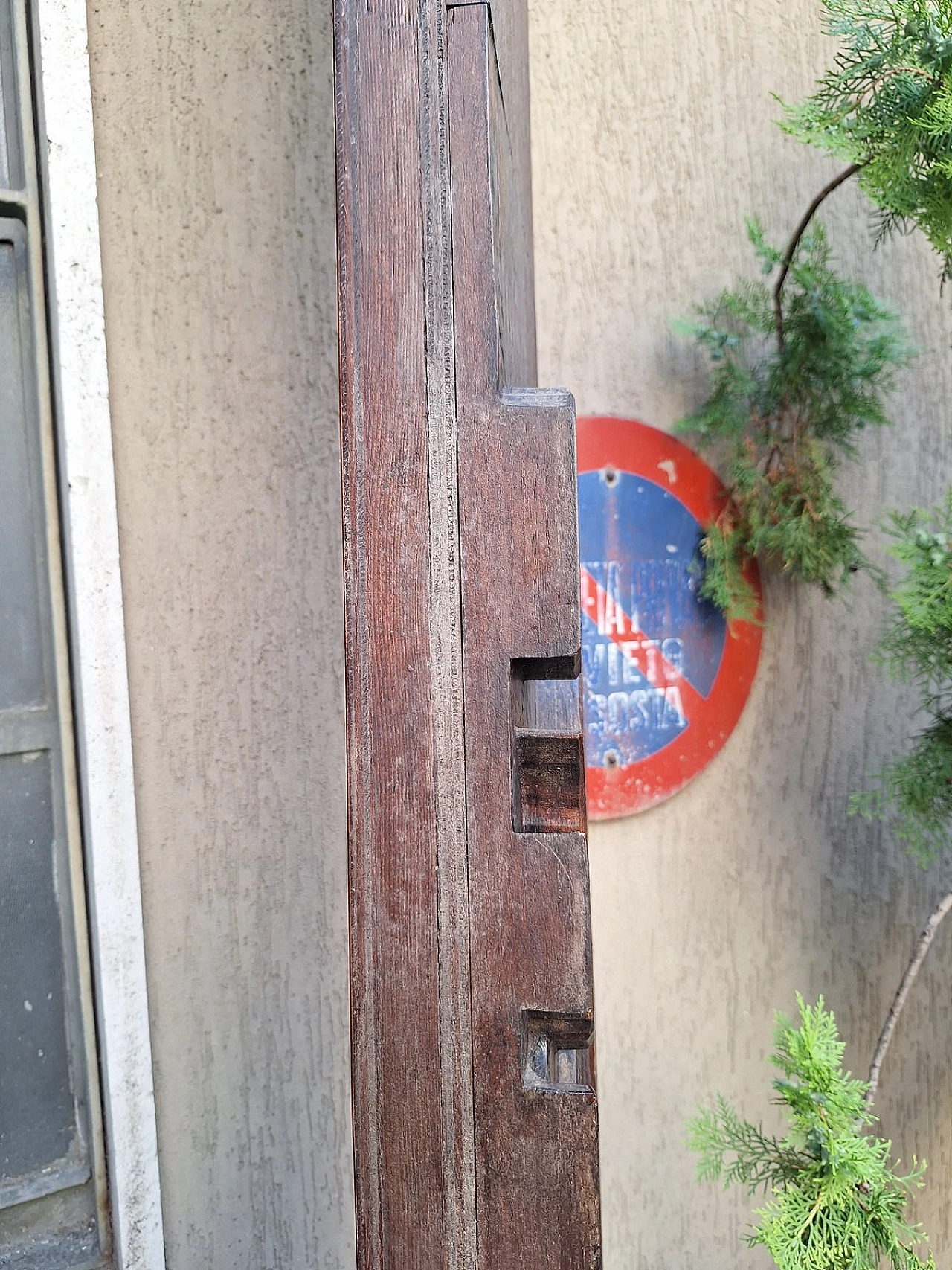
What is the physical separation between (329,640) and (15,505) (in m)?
0.49

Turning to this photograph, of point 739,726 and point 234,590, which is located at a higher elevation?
point 234,590

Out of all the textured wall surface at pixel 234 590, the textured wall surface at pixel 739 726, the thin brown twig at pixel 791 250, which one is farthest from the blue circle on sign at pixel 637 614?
the textured wall surface at pixel 234 590

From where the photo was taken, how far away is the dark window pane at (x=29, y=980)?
133cm

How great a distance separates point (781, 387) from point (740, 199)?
0.39 m

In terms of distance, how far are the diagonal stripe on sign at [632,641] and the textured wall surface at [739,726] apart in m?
0.16

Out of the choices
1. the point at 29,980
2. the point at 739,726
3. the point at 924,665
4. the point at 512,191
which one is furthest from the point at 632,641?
the point at 29,980

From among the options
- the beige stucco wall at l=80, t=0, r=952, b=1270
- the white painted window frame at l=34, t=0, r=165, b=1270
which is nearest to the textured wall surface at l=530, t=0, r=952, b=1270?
the beige stucco wall at l=80, t=0, r=952, b=1270

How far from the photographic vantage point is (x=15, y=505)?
1.32 meters

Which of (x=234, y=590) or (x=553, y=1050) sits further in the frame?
(x=234, y=590)

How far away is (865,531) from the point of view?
1.77 metres

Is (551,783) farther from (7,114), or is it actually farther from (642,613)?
(7,114)

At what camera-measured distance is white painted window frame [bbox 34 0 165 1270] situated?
50.9 inches

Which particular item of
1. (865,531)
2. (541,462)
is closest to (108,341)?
(541,462)

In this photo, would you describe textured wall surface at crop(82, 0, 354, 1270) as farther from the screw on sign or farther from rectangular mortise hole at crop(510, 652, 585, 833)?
rectangular mortise hole at crop(510, 652, 585, 833)
